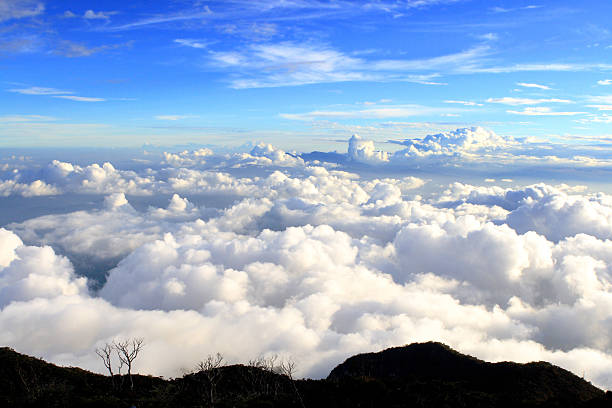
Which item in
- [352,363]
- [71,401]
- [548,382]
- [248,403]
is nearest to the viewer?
[71,401]

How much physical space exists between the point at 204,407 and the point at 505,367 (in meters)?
82.4

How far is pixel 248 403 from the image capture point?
Result: 238ft

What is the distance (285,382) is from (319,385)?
23090mm

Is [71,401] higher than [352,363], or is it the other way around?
[71,401]

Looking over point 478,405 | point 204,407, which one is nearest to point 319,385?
point 204,407

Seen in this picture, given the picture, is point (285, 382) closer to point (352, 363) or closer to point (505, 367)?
point (352, 363)

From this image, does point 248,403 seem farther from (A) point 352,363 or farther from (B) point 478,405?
(A) point 352,363

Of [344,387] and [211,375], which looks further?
[211,375]

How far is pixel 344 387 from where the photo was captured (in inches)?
3083

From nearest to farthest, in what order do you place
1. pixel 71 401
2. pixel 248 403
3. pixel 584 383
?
pixel 71 401 → pixel 248 403 → pixel 584 383

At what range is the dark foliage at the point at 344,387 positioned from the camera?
2773 inches

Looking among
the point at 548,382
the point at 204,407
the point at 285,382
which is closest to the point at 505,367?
the point at 548,382

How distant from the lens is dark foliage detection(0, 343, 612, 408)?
231 feet

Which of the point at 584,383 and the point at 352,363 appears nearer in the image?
the point at 584,383
